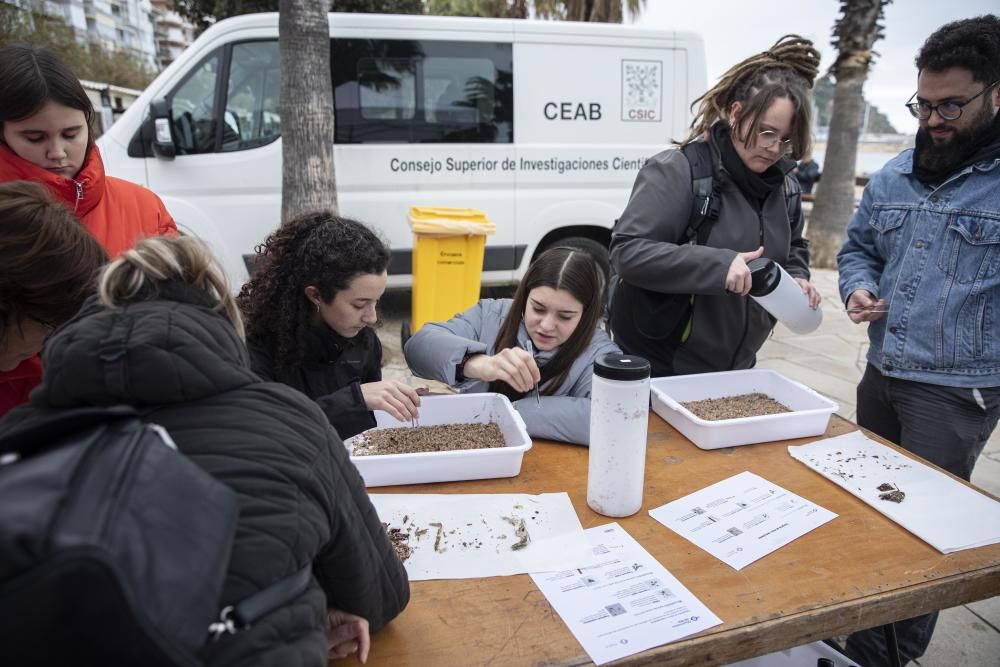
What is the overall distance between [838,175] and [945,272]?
7.08 metres

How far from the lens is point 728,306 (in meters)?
2.07

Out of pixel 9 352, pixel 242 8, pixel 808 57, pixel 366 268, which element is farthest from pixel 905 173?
pixel 242 8

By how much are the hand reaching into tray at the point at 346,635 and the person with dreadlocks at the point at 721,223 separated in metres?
1.35

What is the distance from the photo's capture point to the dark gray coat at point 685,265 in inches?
74.9

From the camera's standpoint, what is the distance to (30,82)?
5.47ft

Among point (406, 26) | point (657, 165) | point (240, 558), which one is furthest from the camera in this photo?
point (406, 26)

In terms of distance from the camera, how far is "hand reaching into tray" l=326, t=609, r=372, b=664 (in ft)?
3.16

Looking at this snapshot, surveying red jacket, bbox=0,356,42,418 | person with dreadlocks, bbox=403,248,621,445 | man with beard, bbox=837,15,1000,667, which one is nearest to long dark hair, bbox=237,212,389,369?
person with dreadlocks, bbox=403,248,621,445

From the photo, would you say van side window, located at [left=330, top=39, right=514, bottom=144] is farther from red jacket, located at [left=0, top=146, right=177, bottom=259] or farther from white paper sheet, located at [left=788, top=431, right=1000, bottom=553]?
white paper sheet, located at [left=788, top=431, right=1000, bottom=553]

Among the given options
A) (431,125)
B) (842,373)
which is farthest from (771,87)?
(842,373)

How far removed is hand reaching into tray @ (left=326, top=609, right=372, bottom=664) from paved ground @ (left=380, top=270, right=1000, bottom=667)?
6.83 feet

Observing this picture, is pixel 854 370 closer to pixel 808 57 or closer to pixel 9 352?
pixel 808 57

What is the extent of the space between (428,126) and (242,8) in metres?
6.50

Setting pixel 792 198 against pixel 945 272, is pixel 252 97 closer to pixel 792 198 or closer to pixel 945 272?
pixel 792 198
